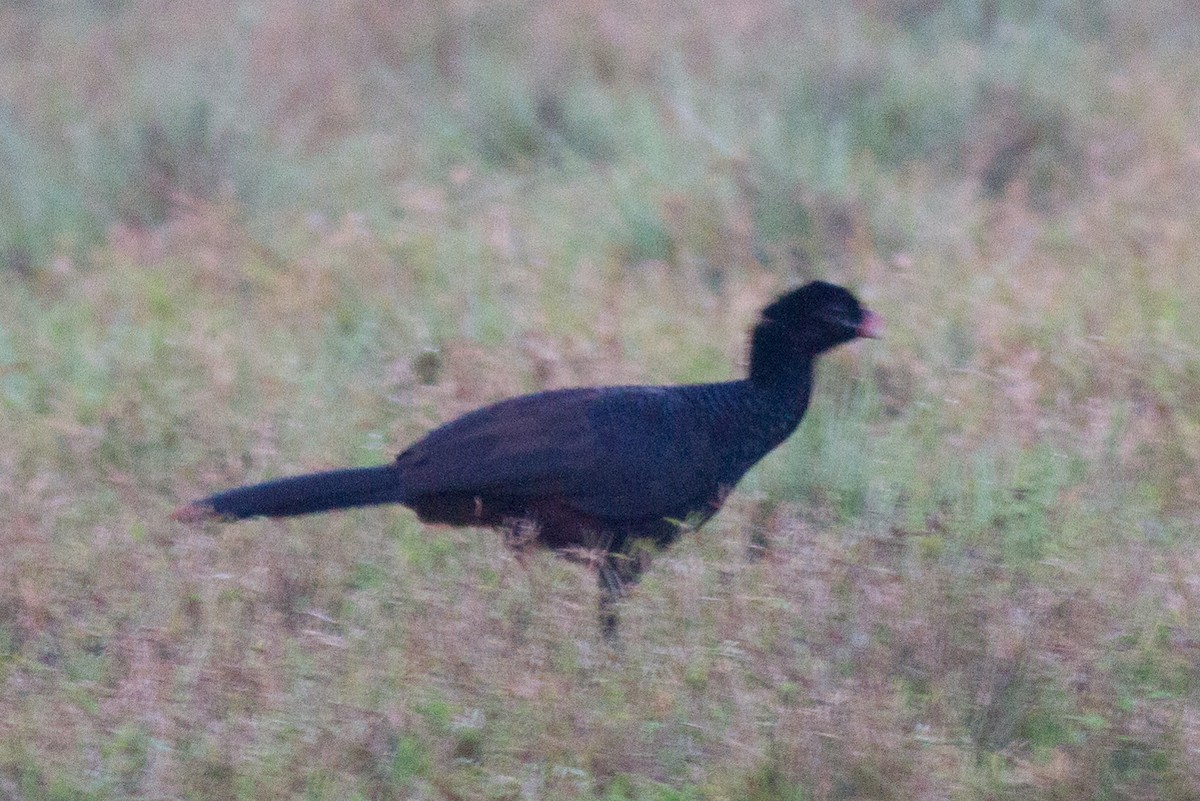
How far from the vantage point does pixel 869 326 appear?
4.89 metres

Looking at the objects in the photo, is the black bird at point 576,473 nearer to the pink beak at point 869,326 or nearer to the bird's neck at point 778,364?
the bird's neck at point 778,364

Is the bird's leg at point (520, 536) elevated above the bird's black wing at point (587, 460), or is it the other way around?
the bird's black wing at point (587, 460)

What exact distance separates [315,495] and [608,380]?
1.56m

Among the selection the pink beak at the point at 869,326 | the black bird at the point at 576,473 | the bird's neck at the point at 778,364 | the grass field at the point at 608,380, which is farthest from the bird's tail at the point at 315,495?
the pink beak at the point at 869,326

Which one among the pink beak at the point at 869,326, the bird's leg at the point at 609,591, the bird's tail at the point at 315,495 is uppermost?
the pink beak at the point at 869,326

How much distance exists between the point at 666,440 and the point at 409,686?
1148 millimetres

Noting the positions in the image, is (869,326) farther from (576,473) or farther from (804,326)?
(576,473)

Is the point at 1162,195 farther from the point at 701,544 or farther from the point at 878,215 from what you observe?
the point at 701,544

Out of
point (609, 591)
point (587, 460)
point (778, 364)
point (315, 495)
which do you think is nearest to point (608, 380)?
point (778, 364)

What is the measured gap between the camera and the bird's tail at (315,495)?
4520 mm

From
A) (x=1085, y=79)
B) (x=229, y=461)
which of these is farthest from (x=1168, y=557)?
(x=1085, y=79)

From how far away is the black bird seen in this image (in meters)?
4.45

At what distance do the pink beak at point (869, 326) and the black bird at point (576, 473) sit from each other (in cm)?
38

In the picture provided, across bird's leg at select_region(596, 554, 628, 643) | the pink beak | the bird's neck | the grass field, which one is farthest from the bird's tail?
the pink beak
